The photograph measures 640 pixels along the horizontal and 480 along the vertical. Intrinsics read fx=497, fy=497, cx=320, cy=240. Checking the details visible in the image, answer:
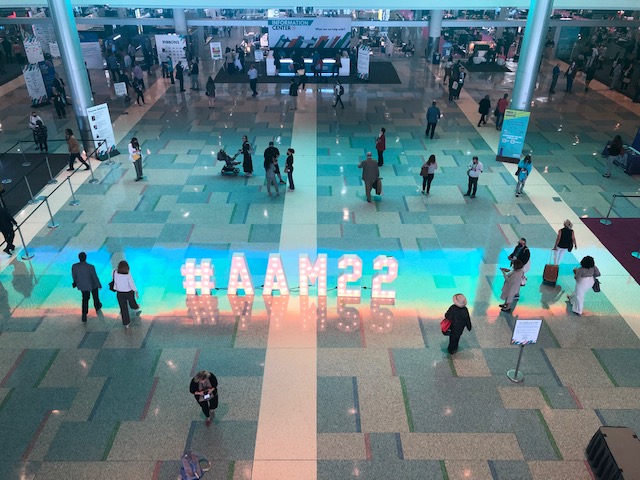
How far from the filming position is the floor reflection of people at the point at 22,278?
405 inches

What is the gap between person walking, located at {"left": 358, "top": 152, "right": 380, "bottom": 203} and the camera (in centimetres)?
1327

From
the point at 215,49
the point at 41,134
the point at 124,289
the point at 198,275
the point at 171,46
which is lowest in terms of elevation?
the point at 198,275

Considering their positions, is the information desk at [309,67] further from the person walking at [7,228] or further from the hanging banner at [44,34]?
the person walking at [7,228]

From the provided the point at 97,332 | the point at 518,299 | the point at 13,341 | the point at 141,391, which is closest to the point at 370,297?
the point at 518,299

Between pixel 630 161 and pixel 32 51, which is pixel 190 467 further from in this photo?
pixel 32 51

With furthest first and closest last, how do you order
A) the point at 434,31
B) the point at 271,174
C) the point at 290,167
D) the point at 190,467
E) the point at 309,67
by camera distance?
the point at 434,31 → the point at 309,67 → the point at 290,167 → the point at 271,174 → the point at 190,467

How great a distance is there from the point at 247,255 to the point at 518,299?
592cm

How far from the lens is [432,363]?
28.1 ft

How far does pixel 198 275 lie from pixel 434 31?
2628 centimetres

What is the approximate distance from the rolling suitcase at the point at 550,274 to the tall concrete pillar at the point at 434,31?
2377 centimetres

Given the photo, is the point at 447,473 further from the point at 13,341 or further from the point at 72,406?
the point at 13,341

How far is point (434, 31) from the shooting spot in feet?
100

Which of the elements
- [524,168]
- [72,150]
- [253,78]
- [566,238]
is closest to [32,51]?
[253,78]

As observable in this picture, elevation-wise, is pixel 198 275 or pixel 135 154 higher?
pixel 135 154
